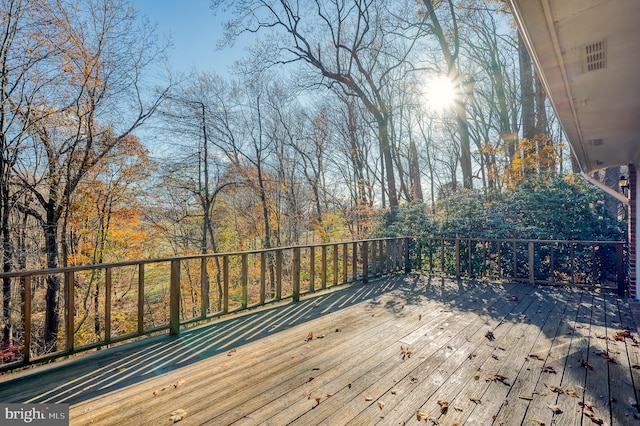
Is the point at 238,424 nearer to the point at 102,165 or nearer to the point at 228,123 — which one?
the point at 102,165

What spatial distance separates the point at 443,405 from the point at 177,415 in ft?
5.34

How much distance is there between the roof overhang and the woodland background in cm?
370

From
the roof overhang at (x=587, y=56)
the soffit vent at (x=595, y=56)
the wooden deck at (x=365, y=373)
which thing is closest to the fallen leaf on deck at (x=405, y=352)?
the wooden deck at (x=365, y=373)

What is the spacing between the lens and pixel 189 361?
251 cm

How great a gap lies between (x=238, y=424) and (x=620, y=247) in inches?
232

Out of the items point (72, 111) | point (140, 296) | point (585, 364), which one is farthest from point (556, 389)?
point (72, 111)

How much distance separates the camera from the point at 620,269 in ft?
15.0

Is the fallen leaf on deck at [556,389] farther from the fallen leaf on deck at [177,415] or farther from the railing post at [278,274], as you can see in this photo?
the railing post at [278,274]

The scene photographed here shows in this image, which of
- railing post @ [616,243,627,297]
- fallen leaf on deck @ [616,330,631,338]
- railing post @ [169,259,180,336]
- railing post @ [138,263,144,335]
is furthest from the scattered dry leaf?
railing post @ [616,243,627,297]

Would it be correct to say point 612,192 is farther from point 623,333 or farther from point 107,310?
point 107,310

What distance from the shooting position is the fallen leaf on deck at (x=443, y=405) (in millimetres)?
1828

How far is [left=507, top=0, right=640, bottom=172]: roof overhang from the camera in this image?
4.48 ft

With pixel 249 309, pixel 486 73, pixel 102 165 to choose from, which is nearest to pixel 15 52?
pixel 102 165
